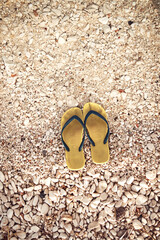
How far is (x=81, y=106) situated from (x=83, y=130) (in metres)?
0.27

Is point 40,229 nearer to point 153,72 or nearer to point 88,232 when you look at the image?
point 88,232

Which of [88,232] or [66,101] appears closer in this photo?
[88,232]

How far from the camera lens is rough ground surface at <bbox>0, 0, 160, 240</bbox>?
1857mm

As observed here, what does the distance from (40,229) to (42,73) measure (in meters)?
1.67

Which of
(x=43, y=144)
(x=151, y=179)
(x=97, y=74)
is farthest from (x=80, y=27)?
(x=151, y=179)

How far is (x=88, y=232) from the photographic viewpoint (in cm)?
184

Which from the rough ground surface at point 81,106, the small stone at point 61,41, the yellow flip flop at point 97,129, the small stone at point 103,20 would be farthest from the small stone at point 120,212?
the small stone at point 103,20

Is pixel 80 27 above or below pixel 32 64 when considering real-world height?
above

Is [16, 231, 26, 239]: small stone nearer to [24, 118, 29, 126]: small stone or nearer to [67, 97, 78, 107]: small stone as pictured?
[24, 118, 29, 126]: small stone

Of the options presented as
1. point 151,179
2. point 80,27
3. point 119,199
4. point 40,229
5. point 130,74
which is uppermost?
point 80,27

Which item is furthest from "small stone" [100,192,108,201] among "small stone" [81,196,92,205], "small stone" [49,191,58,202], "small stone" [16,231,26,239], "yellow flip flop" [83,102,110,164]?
"small stone" [16,231,26,239]

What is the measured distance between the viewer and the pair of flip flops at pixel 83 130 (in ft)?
6.12

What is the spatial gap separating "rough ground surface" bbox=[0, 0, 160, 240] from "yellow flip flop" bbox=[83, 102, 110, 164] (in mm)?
83

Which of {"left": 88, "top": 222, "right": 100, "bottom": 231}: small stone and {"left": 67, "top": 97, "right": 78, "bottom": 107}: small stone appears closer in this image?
{"left": 88, "top": 222, "right": 100, "bottom": 231}: small stone
